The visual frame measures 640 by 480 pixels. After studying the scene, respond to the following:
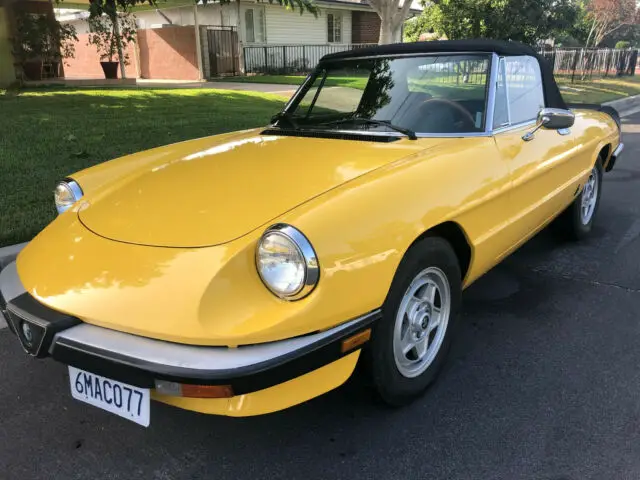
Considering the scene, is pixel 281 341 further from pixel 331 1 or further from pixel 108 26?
pixel 331 1

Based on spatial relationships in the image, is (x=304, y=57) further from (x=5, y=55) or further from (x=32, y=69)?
(x=5, y=55)

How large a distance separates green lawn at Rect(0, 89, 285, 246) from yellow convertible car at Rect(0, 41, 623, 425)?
208 cm

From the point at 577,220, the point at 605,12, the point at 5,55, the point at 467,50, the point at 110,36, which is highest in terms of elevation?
the point at 605,12

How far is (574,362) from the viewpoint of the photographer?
2.83 metres

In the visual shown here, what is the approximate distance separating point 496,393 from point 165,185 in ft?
6.03

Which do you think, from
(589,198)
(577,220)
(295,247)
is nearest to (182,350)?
(295,247)

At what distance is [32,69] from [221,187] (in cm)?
1561

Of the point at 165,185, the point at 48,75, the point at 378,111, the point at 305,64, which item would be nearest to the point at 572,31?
the point at 305,64

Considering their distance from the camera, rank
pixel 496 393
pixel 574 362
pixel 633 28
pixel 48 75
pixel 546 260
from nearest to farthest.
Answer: pixel 496 393 → pixel 574 362 → pixel 546 260 → pixel 48 75 → pixel 633 28

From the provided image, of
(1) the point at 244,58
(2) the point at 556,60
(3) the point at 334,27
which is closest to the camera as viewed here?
(2) the point at 556,60

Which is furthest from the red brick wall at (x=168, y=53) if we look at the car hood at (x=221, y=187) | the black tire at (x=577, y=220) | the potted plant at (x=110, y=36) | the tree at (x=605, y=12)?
the tree at (x=605, y=12)

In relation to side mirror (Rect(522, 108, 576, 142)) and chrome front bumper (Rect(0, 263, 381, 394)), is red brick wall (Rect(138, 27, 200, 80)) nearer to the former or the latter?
side mirror (Rect(522, 108, 576, 142))

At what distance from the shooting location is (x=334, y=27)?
26.0 m

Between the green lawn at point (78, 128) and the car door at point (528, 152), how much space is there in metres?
3.39
